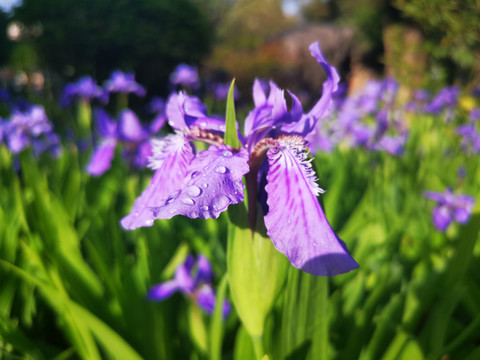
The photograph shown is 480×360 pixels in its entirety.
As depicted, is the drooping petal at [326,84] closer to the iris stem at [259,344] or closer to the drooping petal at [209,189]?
the drooping petal at [209,189]

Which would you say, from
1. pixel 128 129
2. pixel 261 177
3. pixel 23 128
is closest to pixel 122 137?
pixel 128 129

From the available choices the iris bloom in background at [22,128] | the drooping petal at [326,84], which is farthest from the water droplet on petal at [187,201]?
the iris bloom in background at [22,128]

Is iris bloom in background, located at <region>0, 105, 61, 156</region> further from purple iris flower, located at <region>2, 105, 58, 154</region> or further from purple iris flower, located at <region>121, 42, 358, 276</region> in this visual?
purple iris flower, located at <region>121, 42, 358, 276</region>

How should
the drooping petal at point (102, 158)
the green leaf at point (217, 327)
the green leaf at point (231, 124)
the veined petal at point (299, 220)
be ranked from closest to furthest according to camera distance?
the veined petal at point (299, 220), the green leaf at point (231, 124), the green leaf at point (217, 327), the drooping petal at point (102, 158)

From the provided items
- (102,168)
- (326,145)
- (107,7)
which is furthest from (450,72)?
(102,168)

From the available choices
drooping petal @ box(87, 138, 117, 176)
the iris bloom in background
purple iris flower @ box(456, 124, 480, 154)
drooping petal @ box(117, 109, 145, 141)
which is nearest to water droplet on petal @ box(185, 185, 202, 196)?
drooping petal @ box(87, 138, 117, 176)

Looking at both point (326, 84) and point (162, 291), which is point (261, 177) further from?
point (162, 291)

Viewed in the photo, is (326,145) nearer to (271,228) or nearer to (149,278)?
(149,278)

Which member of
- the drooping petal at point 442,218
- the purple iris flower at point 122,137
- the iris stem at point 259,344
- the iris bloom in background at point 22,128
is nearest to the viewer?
the iris stem at point 259,344
